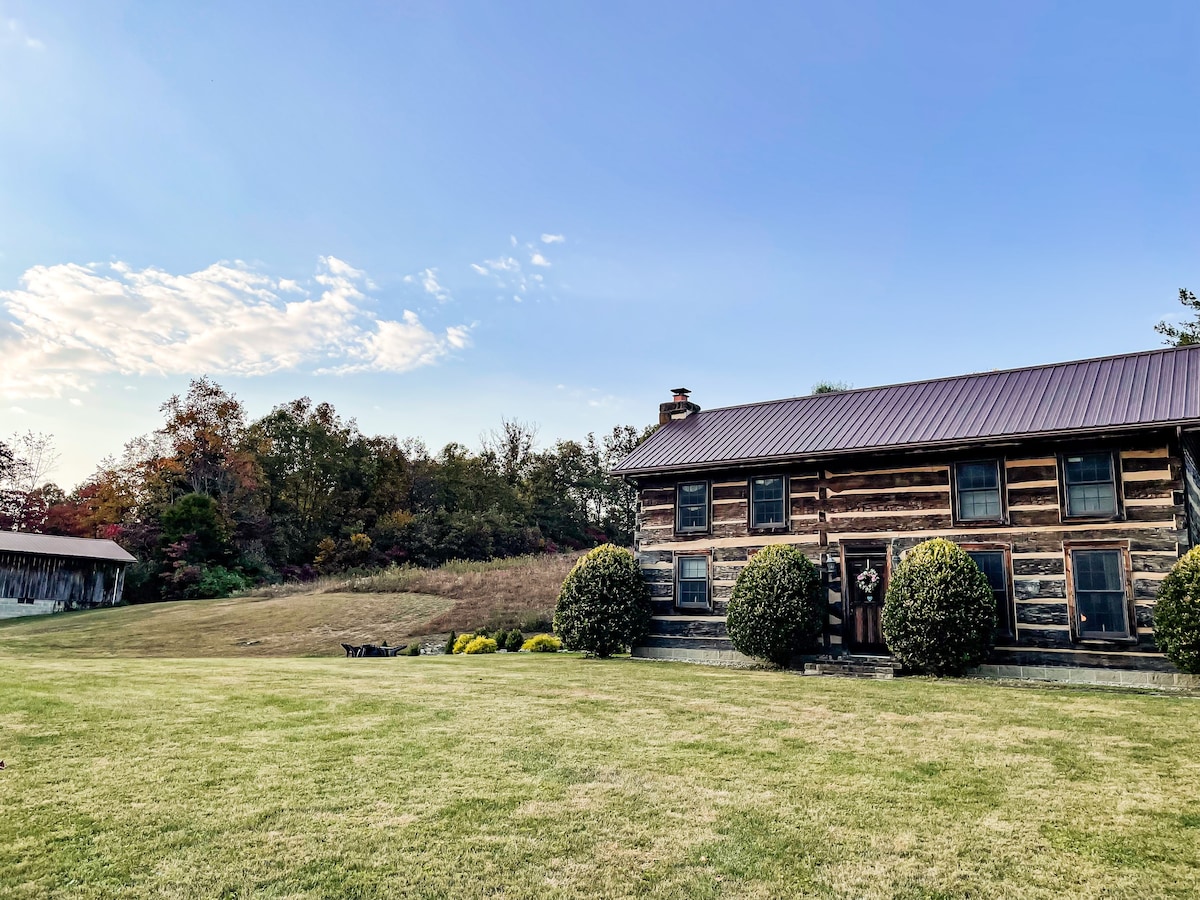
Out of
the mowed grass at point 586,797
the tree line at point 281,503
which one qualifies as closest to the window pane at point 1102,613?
the mowed grass at point 586,797

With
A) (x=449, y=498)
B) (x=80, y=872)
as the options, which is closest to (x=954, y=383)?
(x=80, y=872)

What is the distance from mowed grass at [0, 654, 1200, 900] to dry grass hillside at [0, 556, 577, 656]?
16.6 m

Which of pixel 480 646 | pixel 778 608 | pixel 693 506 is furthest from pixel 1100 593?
pixel 480 646

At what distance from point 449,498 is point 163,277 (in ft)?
120

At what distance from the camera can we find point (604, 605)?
67.9 feet

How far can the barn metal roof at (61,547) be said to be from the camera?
4097cm

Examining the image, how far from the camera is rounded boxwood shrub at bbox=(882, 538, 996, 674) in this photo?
1628 cm

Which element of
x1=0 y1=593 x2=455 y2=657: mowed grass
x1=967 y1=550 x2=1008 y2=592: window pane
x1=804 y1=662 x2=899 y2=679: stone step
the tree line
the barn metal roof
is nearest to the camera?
x1=804 y1=662 x2=899 y2=679: stone step

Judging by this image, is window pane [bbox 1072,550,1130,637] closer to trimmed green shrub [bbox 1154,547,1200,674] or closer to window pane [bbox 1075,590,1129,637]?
window pane [bbox 1075,590,1129,637]

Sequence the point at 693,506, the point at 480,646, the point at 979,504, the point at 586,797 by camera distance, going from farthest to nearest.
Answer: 1. the point at 480,646
2. the point at 693,506
3. the point at 979,504
4. the point at 586,797

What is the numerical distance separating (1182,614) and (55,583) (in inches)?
1915

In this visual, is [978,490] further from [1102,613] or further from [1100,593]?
[1102,613]

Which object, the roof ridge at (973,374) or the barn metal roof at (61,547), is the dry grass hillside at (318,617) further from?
the roof ridge at (973,374)

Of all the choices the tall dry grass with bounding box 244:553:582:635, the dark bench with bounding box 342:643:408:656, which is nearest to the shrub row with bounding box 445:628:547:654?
the dark bench with bounding box 342:643:408:656
